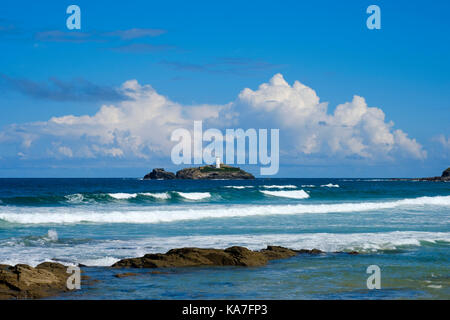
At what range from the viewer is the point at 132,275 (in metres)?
11.4

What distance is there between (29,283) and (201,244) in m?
7.83

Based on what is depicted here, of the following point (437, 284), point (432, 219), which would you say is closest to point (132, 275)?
point (437, 284)

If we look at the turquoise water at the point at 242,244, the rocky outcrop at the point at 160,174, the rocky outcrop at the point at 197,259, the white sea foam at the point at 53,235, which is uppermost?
the rocky outcrop at the point at 160,174

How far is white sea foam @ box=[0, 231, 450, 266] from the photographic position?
14.1 metres

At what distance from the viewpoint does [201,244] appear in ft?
55.7

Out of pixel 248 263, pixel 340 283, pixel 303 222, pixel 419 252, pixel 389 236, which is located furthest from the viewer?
pixel 303 222

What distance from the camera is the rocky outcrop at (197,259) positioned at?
12.6 m

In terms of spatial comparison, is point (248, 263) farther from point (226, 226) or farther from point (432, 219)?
point (432, 219)

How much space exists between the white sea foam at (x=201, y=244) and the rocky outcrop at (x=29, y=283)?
9.02 ft

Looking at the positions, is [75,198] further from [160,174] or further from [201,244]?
[160,174]

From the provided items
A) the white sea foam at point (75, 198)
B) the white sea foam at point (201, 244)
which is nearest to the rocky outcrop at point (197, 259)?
the white sea foam at point (201, 244)

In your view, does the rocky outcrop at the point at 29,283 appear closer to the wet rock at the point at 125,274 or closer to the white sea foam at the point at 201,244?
the wet rock at the point at 125,274

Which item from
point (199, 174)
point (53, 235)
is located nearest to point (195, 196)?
point (53, 235)
